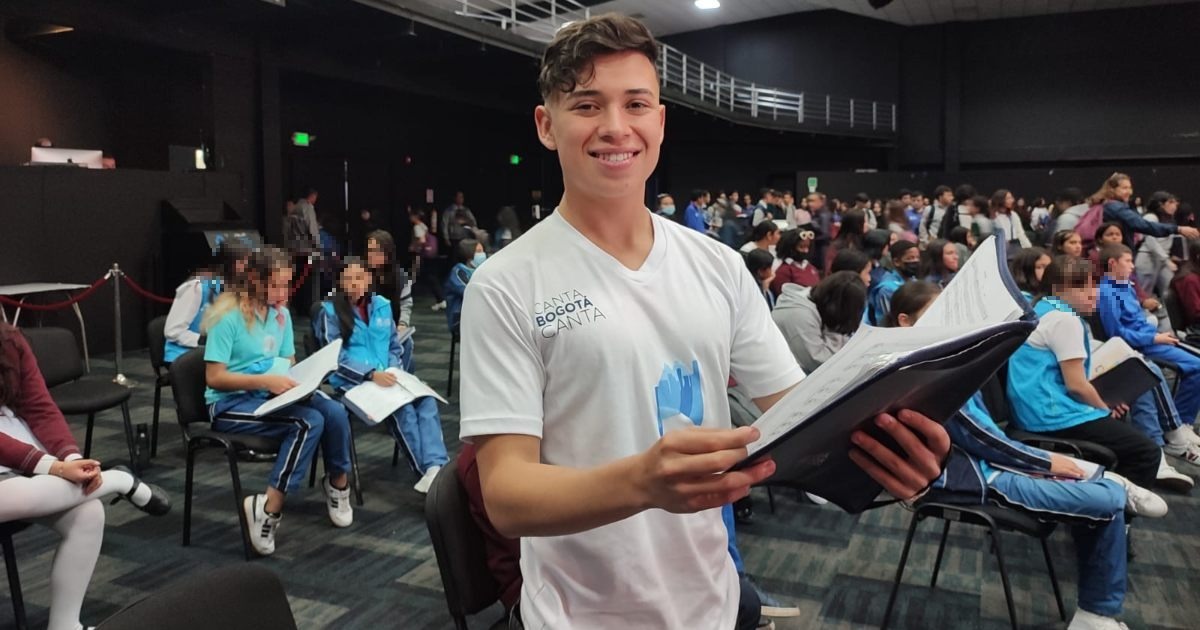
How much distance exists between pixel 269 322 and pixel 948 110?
17800 millimetres

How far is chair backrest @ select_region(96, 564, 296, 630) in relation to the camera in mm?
1087

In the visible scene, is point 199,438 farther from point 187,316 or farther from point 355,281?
point 187,316

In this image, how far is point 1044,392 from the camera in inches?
136

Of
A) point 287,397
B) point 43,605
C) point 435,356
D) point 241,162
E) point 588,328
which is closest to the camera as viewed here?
point 588,328

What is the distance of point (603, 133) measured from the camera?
1.06 metres

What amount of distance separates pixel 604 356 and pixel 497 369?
0.43ft

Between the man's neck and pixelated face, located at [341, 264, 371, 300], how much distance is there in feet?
10.2

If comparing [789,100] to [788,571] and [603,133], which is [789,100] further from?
[603,133]

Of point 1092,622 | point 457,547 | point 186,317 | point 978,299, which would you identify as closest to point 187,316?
point 186,317

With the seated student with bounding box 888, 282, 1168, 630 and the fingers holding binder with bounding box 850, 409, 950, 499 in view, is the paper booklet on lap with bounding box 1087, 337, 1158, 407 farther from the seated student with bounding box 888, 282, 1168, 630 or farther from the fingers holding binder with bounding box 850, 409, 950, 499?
the fingers holding binder with bounding box 850, 409, 950, 499

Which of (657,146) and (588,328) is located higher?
(657,146)

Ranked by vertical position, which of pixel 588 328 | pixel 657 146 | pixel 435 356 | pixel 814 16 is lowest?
pixel 435 356

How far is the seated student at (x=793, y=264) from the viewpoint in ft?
18.8

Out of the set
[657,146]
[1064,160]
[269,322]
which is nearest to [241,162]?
[269,322]
